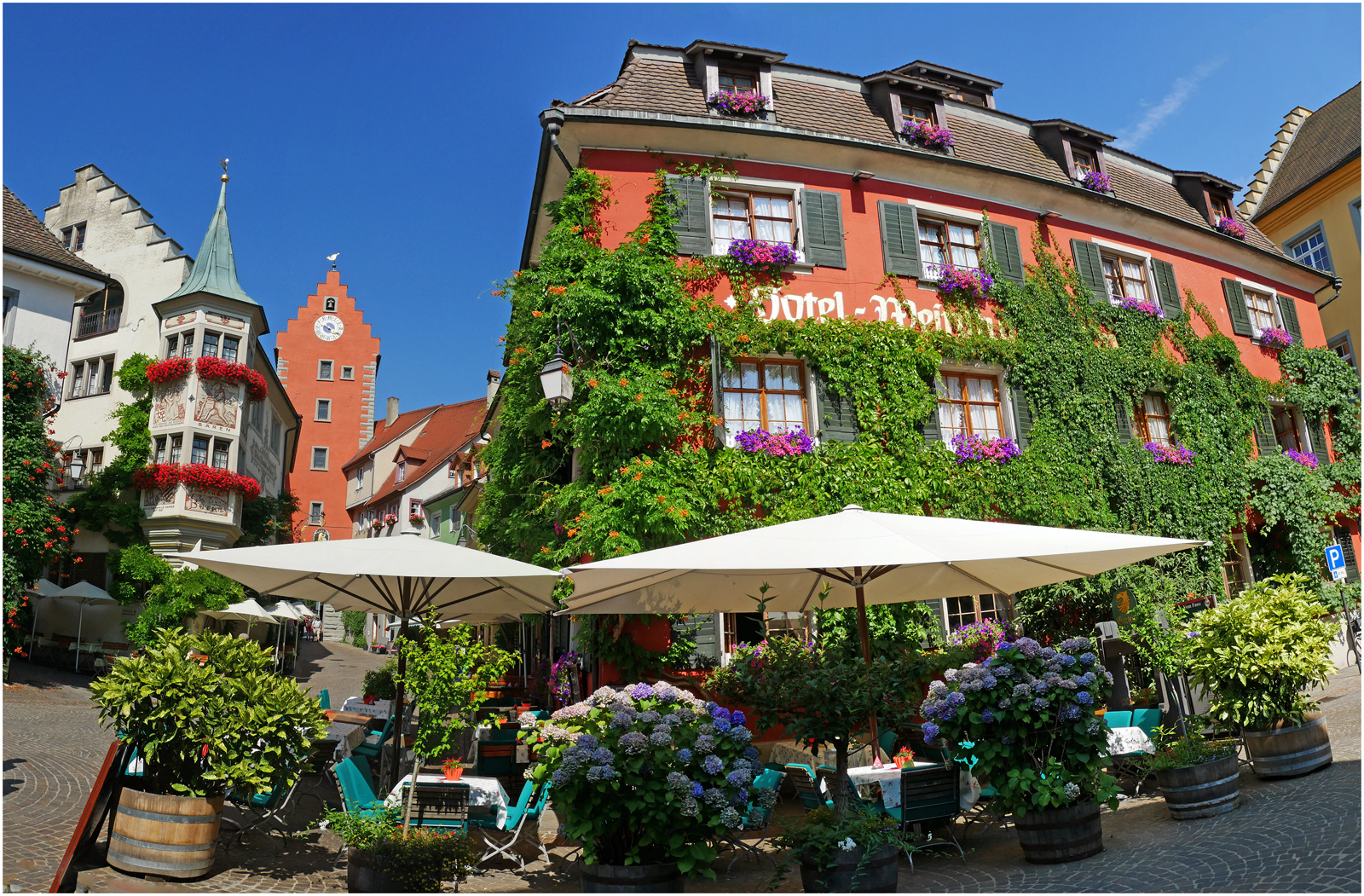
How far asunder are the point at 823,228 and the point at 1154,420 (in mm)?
7009

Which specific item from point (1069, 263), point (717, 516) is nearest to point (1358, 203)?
point (1069, 263)

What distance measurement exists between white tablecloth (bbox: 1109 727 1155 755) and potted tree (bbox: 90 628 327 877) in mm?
6482

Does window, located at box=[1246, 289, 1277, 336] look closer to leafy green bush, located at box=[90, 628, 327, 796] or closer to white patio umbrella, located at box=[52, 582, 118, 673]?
leafy green bush, located at box=[90, 628, 327, 796]

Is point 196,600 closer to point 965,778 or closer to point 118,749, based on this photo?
point 118,749

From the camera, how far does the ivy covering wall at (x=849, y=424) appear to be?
1055 centimetres

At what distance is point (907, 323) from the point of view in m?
12.7

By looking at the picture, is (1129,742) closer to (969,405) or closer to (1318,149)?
(969,405)

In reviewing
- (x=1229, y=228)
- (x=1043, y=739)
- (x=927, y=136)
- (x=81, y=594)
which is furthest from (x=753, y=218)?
(x=81, y=594)

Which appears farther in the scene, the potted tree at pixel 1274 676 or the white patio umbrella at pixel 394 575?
the potted tree at pixel 1274 676

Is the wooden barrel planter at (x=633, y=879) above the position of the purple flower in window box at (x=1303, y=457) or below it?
below

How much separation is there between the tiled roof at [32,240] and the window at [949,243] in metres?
22.7

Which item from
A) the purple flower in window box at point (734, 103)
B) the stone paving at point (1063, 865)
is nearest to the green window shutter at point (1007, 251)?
the purple flower in window box at point (734, 103)

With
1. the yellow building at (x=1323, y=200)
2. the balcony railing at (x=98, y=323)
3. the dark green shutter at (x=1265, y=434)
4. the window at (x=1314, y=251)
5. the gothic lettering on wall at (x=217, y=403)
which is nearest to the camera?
the dark green shutter at (x=1265, y=434)

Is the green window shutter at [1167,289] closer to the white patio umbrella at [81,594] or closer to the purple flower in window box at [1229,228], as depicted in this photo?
the purple flower in window box at [1229,228]
